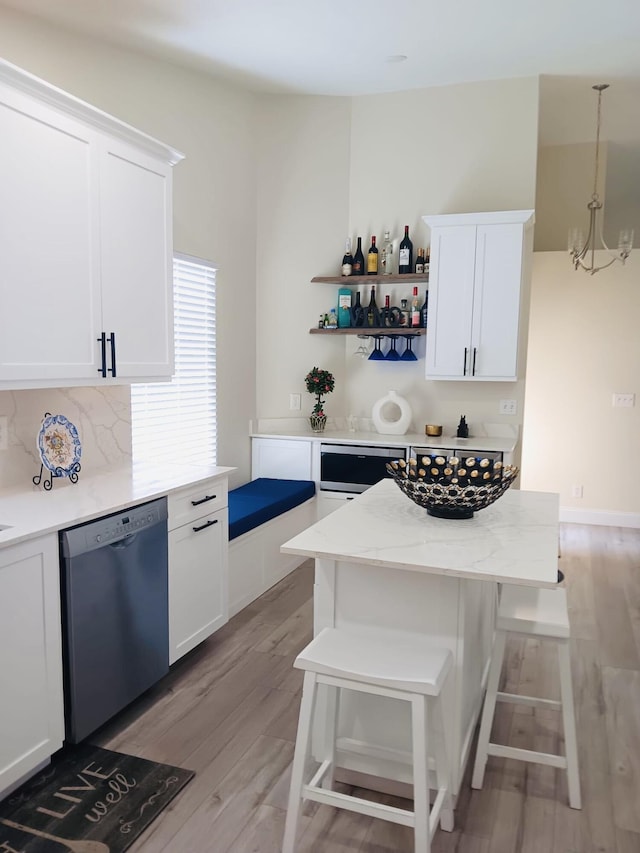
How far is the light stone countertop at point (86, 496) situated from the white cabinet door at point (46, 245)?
0.49 m

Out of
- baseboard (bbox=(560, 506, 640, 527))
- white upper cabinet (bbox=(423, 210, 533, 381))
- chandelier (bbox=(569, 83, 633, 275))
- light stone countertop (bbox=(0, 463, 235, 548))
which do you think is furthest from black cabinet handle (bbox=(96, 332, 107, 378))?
baseboard (bbox=(560, 506, 640, 527))

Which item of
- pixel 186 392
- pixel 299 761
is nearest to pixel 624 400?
pixel 186 392

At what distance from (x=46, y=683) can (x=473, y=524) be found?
61.4 inches

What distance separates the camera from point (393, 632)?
2.12 meters

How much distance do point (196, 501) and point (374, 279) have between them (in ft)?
8.25

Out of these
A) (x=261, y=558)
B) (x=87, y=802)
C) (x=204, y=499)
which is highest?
(x=204, y=499)

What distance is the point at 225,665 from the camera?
10.4 ft

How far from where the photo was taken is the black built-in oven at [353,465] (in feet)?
14.8

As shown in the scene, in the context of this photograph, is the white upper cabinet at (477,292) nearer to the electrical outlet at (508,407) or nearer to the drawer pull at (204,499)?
the electrical outlet at (508,407)

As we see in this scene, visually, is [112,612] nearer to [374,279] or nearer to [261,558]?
→ [261,558]

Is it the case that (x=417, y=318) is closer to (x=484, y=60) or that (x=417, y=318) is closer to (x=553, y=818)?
(x=484, y=60)

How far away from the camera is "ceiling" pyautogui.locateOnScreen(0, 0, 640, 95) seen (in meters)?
3.25

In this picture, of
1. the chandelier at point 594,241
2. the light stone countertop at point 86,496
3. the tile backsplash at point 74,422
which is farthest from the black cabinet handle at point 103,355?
the chandelier at point 594,241

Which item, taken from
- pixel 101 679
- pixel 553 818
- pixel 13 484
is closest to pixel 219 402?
pixel 13 484
